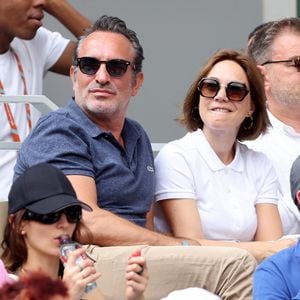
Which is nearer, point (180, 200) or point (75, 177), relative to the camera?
point (75, 177)

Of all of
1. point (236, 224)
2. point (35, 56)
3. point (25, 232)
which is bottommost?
point (236, 224)

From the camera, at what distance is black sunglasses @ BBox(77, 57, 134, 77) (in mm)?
4379

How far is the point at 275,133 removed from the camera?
16.8 feet

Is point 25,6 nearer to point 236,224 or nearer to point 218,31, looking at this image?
point 218,31

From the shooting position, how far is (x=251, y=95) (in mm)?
4688

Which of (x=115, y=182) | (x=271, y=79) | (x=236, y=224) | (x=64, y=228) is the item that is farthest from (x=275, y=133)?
(x=64, y=228)

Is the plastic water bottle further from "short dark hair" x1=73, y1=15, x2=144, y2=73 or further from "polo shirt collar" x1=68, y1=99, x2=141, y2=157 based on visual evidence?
"short dark hair" x1=73, y1=15, x2=144, y2=73

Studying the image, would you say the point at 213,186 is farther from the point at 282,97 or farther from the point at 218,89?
the point at 282,97

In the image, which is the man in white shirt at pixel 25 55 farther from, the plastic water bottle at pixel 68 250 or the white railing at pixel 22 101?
the plastic water bottle at pixel 68 250

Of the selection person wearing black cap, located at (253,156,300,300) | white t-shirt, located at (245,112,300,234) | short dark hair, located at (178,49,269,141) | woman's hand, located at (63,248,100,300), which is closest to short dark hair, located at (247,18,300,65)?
white t-shirt, located at (245,112,300,234)

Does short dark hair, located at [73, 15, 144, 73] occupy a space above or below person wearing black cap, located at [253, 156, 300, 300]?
above

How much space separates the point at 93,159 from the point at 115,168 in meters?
0.10

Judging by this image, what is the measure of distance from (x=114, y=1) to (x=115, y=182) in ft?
7.45

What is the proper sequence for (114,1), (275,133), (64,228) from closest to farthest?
1. (64,228)
2. (275,133)
3. (114,1)
